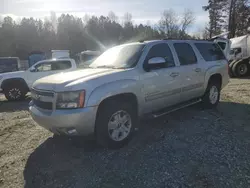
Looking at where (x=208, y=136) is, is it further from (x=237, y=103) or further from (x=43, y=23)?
(x=43, y=23)

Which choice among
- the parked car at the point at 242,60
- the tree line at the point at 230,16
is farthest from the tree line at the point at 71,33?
the parked car at the point at 242,60

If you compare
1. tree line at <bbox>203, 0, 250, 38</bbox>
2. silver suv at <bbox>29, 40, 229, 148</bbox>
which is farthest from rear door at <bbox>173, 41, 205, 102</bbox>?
tree line at <bbox>203, 0, 250, 38</bbox>

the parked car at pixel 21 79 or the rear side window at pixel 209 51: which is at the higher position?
the rear side window at pixel 209 51

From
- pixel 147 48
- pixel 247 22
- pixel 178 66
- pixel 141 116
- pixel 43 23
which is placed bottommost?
pixel 141 116

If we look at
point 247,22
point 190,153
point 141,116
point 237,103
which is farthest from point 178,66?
point 247,22

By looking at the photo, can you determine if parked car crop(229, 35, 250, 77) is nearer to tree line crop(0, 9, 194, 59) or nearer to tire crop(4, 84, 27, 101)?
tire crop(4, 84, 27, 101)

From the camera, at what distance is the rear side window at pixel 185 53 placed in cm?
535

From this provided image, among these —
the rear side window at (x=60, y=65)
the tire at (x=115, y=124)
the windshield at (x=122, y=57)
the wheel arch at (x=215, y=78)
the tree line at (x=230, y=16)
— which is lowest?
the tire at (x=115, y=124)

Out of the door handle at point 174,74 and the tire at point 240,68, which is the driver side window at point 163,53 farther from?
the tire at point 240,68

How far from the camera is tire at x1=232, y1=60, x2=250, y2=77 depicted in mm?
A: 16120

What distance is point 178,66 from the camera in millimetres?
5180

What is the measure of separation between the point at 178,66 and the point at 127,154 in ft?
7.62

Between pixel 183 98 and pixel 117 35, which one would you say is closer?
pixel 183 98

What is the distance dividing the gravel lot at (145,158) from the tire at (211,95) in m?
0.83
